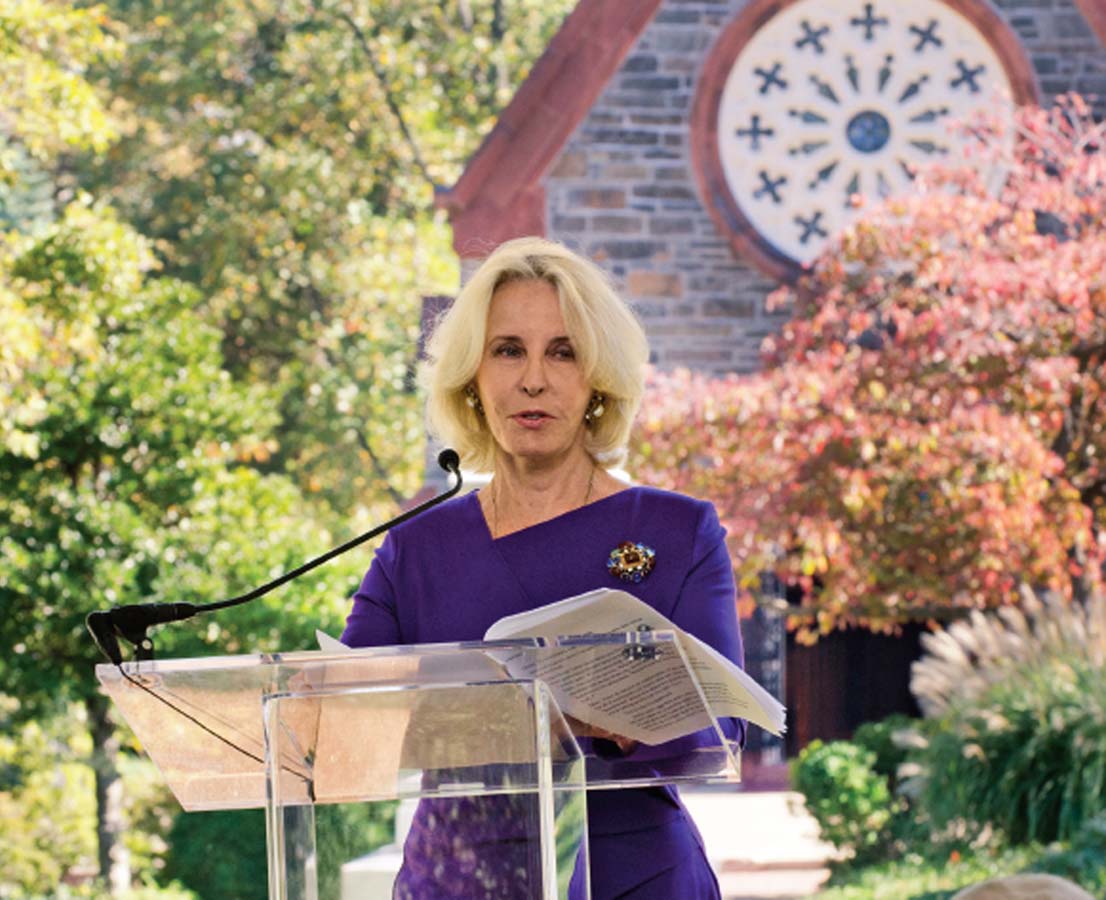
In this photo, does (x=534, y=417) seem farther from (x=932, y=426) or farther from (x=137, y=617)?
(x=932, y=426)

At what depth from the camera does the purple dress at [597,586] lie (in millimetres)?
2617

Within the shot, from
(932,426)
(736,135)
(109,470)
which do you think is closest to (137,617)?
(932,426)

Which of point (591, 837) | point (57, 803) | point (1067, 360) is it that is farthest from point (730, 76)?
point (591, 837)

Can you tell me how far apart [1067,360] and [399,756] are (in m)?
9.06

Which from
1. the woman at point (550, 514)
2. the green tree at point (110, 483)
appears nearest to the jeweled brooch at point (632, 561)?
the woman at point (550, 514)

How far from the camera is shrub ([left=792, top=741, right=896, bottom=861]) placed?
1084cm

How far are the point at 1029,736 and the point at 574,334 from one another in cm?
632

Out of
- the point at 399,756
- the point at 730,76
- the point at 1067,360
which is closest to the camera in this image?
the point at 399,756

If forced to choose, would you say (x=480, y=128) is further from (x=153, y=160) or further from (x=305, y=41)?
(x=153, y=160)

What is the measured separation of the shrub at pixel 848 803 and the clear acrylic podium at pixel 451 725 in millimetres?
8752

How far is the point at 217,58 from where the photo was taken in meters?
19.5

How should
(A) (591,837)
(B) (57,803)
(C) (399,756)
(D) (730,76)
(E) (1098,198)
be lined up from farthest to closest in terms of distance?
(B) (57,803) → (D) (730,76) → (E) (1098,198) → (A) (591,837) → (C) (399,756)

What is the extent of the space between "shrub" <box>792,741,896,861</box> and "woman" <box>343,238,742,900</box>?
823 centimetres

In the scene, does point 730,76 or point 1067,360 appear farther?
point 730,76
